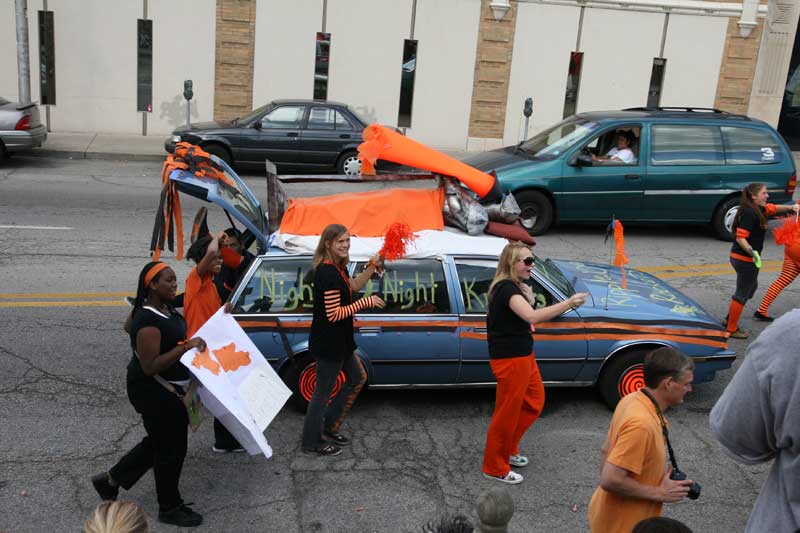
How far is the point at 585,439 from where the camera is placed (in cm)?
620

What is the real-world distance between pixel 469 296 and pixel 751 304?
4.73 metres

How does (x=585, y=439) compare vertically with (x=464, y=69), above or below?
below

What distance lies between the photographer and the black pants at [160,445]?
4.75 m

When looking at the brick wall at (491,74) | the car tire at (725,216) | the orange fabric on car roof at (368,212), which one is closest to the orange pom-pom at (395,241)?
the orange fabric on car roof at (368,212)

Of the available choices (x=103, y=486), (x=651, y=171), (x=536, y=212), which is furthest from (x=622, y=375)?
(x=651, y=171)

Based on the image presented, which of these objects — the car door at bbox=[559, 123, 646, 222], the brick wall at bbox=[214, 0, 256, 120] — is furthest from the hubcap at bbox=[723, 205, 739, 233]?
the brick wall at bbox=[214, 0, 256, 120]

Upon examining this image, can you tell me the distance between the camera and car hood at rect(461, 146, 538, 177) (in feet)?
40.8

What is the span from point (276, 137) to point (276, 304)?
10.5m

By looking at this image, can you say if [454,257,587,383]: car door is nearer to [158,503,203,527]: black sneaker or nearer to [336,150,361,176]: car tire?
[158,503,203,527]: black sneaker

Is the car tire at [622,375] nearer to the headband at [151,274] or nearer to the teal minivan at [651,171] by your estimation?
the headband at [151,274]

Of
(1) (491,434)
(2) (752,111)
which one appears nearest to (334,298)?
(1) (491,434)

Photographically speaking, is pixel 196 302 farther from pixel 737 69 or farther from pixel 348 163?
pixel 737 69

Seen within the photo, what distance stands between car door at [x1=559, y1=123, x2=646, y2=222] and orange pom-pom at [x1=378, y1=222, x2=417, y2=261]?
6.35 m

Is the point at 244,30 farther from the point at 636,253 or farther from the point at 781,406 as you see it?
the point at 781,406
